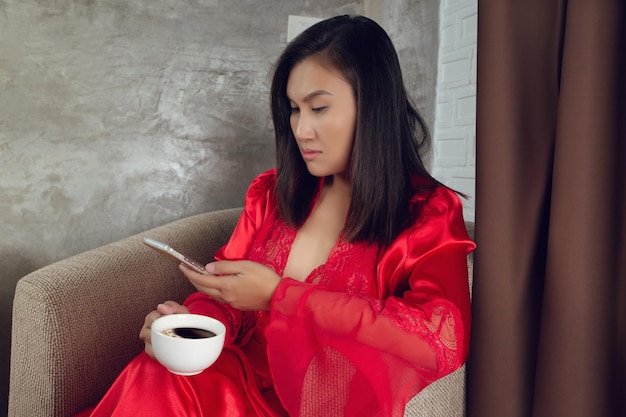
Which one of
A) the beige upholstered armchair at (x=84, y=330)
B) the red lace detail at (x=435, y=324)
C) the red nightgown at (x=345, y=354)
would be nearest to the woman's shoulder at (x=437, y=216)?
the red nightgown at (x=345, y=354)

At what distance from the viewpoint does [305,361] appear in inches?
32.3

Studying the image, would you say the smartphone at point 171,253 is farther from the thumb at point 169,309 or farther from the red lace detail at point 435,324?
the red lace detail at point 435,324

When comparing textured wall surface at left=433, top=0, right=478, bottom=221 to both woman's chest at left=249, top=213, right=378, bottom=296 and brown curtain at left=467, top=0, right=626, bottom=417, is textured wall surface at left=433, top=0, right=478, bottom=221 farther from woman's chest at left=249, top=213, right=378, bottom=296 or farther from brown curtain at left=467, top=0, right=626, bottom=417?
woman's chest at left=249, top=213, right=378, bottom=296

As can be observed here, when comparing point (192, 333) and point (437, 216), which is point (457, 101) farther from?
point (192, 333)

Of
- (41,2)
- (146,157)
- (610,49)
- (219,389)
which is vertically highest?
(41,2)

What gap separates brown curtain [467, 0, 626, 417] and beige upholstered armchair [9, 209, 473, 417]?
0.47 ft

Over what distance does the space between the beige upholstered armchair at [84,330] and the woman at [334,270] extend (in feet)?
0.42

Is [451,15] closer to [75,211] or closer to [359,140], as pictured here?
[359,140]

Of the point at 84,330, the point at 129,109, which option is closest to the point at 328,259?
the point at 84,330

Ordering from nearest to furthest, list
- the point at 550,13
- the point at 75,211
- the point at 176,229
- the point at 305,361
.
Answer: the point at 305,361 < the point at 550,13 < the point at 176,229 < the point at 75,211

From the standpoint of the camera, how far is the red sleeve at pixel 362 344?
80cm

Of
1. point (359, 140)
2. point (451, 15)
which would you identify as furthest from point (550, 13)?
point (451, 15)

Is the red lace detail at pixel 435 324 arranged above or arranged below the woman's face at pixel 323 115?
below

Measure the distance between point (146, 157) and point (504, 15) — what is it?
3.16ft
